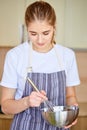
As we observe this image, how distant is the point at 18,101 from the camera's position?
1.10m

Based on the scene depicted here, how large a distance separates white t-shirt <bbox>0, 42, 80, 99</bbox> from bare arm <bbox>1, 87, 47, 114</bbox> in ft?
0.11

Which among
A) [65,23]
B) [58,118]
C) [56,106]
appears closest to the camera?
[58,118]

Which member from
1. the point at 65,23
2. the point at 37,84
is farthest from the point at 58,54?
the point at 65,23

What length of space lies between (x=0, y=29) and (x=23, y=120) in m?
1.47

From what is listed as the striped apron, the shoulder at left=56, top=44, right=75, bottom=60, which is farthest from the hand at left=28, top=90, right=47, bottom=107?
the shoulder at left=56, top=44, right=75, bottom=60

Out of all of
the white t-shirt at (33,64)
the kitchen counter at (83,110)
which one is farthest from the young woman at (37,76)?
the kitchen counter at (83,110)

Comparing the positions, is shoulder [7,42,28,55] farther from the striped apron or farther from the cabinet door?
the cabinet door

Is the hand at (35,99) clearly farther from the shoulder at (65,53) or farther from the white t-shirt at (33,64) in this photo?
the shoulder at (65,53)

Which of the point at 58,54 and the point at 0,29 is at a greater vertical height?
the point at 58,54

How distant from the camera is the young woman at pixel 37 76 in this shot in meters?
1.14

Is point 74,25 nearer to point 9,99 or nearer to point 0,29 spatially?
point 0,29

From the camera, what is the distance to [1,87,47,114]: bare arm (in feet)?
3.39

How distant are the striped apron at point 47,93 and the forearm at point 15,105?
0.28 ft

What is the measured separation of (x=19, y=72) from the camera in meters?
1.18
